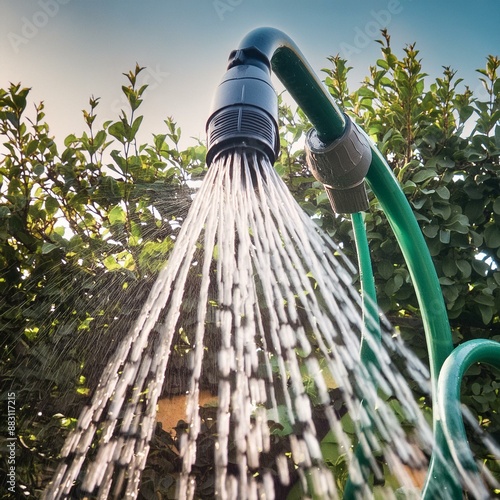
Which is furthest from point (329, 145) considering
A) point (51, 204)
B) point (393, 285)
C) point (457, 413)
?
point (51, 204)

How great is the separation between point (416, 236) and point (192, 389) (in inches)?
44.3

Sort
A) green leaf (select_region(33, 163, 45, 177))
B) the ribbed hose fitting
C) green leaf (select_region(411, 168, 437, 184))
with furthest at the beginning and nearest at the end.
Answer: green leaf (select_region(33, 163, 45, 177)) < green leaf (select_region(411, 168, 437, 184)) < the ribbed hose fitting

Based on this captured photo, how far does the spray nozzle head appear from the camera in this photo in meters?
0.67

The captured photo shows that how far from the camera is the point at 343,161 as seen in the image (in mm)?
784

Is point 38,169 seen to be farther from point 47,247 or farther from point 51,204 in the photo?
point 47,247

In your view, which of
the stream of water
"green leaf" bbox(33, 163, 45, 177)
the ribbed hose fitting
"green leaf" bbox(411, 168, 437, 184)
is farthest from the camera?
"green leaf" bbox(33, 163, 45, 177)

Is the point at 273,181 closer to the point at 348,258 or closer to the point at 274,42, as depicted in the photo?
the point at 274,42

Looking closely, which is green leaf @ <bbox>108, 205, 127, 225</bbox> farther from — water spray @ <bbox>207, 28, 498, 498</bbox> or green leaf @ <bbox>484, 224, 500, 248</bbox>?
green leaf @ <bbox>484, 224, 500, 248</bbox>

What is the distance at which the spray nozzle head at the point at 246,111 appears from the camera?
67 centimetres

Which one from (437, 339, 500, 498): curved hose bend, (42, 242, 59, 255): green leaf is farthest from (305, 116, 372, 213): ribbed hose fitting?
(42, 242, 59, 255): green leaf

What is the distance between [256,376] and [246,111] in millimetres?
1145

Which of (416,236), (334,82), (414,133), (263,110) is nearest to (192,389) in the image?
(416,236)

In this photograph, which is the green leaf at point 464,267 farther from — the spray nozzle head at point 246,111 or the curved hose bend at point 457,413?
the spray nozzle head at point 246,111

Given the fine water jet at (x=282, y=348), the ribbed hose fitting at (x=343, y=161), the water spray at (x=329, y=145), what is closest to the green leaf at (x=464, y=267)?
the fine water jet at (x=282, y=348)
